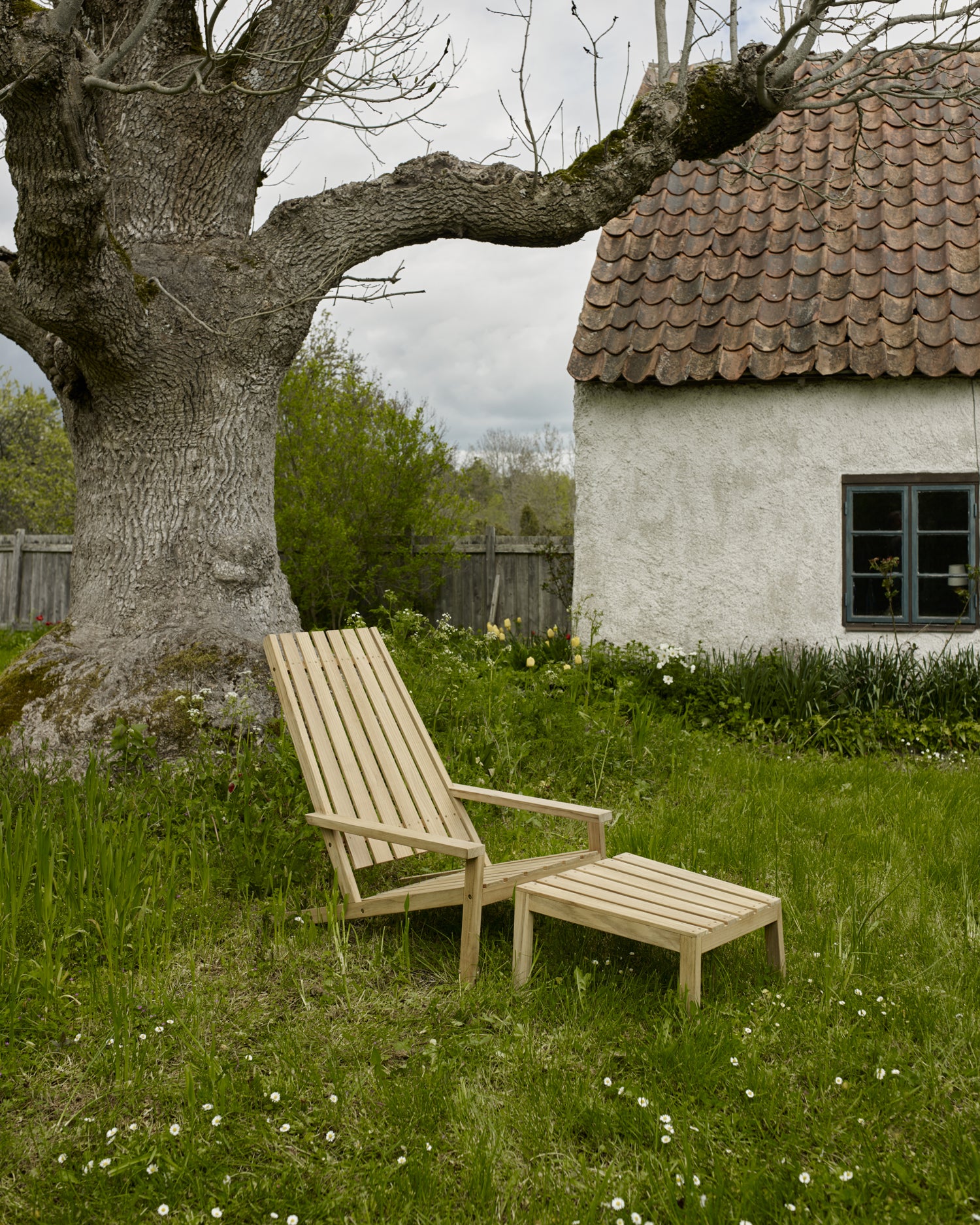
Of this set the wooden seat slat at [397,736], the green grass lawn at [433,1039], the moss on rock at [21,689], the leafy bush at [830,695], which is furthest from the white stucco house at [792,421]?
the moss on rock at [21,689]

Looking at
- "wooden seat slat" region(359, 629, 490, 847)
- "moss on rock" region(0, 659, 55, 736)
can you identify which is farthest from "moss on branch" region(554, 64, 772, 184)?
"moss on rock" region(0, 659, 55, 736)

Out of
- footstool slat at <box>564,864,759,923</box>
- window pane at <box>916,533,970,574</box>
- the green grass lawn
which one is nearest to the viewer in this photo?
the green grass lawn

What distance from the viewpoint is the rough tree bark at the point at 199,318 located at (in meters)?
5.18

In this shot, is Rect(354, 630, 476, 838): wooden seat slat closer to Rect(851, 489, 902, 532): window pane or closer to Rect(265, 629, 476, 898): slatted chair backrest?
Rect(265, 629, 476, 898): slatted chair backrest

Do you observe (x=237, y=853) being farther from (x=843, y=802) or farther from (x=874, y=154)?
(x=874, y=154)

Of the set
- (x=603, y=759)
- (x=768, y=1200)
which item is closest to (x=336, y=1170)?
(x=768, y=1200)

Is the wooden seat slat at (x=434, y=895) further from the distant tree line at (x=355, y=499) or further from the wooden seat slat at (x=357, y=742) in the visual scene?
the distant tree line at (x=355, y=499)

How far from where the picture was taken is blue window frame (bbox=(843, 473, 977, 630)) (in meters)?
8.00

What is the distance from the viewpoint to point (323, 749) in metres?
4.00

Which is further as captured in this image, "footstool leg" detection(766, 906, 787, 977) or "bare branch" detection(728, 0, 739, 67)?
"bare branch" detection(728, 0, 739, 67)

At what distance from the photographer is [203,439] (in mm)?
5562

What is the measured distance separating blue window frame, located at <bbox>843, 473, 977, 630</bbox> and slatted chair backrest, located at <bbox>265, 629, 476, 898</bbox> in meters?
4.88

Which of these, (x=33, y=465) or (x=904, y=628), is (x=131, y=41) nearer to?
(x=904, y=628)

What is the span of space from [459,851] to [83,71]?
12.0 feet
